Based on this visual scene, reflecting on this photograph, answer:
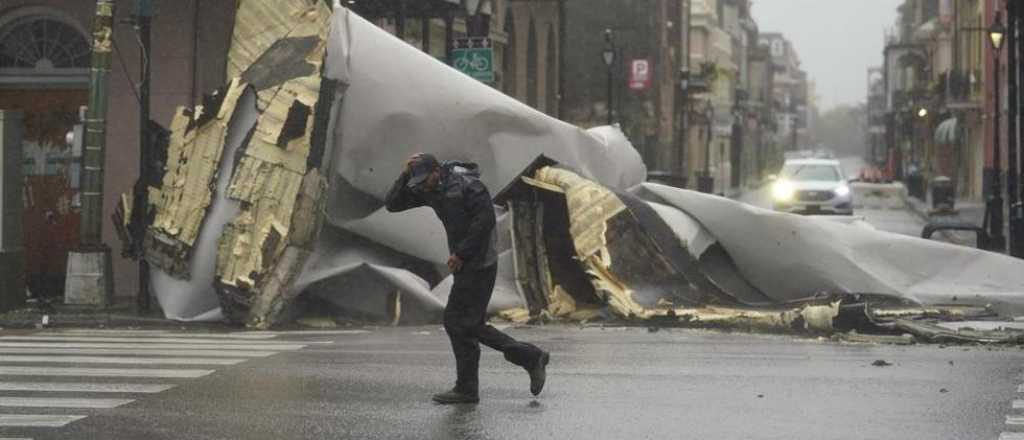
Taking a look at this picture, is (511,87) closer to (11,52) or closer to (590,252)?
(11,52)

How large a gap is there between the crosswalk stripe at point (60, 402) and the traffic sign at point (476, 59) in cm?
1647

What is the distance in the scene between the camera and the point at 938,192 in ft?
156

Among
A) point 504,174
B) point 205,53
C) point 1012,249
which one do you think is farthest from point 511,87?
point 504,174

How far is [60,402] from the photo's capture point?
10688mm

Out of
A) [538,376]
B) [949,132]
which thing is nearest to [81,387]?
[538,376]

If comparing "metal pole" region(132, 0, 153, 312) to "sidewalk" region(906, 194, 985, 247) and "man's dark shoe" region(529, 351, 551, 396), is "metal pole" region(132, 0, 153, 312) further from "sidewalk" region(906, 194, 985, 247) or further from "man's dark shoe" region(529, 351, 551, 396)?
"sidewalk" region(906, 194, 985, 247)

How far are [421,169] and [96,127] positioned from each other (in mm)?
8851

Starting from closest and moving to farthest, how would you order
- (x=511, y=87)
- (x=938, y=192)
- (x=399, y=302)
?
(x=399, y=302), (x=511, y=87), (x=938, y=192)

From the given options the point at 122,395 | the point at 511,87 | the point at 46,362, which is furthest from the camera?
the point at 511,87

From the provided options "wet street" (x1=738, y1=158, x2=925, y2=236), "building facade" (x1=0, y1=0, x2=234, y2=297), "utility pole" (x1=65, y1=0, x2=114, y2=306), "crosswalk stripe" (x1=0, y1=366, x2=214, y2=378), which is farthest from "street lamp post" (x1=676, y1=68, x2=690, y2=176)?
"crosswalk stripe" (x1=0, y1=366, x2=214, y2=378)

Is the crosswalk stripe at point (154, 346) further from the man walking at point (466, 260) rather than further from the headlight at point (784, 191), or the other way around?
the headlight at point (784, 191)

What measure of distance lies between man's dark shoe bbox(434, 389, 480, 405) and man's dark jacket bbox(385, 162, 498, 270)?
793 mm

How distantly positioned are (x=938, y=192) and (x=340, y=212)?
32.9 meters

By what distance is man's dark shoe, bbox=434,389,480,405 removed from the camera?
10.4 meters
